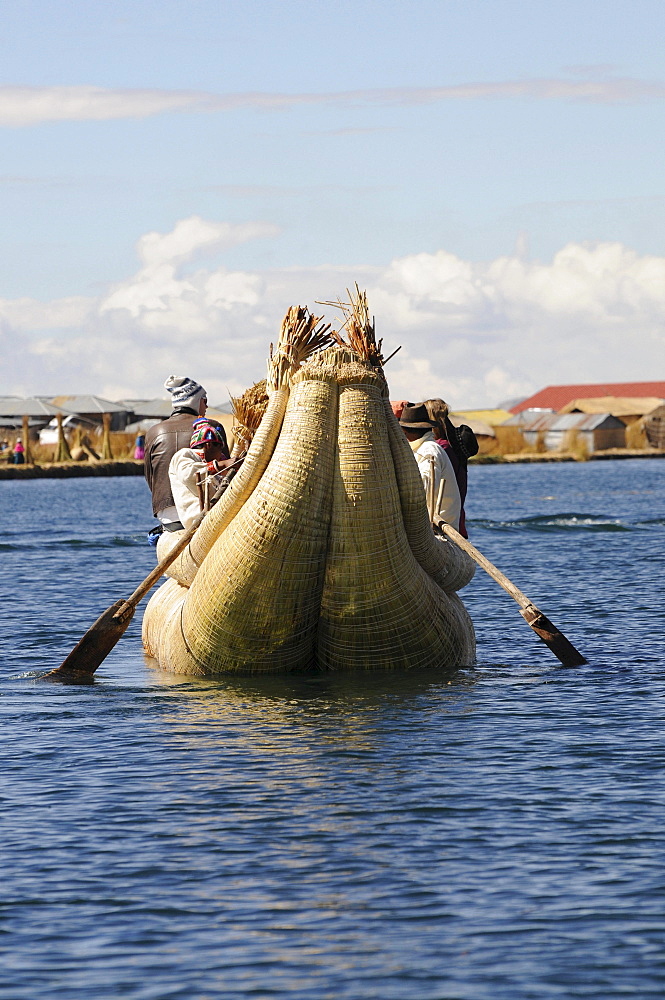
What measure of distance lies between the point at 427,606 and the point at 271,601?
1.40m

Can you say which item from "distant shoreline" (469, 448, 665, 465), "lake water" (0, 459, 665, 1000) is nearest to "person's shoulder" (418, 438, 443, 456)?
"lake water" (0, 459, 665, 1000)

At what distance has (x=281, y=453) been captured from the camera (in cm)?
1229

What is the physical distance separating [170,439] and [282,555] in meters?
2.19

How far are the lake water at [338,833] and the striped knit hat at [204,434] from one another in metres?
2.11

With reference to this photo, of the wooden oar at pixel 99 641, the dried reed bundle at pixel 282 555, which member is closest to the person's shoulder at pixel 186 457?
the wooden oar at pixel 99 641

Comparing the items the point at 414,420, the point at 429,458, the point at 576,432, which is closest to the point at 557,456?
the point at 576,432

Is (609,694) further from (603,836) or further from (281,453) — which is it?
(603,836)

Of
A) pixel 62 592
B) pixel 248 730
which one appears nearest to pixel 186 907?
pixel 248 730

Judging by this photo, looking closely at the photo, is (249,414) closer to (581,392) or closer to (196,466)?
(196,466)

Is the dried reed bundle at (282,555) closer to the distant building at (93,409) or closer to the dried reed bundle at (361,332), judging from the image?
the dried reed bundle at (361,332)

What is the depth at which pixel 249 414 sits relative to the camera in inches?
541

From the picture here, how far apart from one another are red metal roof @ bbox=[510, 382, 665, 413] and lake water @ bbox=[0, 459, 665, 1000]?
5837 inches

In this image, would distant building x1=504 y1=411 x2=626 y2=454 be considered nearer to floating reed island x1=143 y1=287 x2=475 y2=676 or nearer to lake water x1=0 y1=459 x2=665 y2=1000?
lake water x1=0 y1=459 x2=665 y2=1000

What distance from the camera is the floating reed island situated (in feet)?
40.1
